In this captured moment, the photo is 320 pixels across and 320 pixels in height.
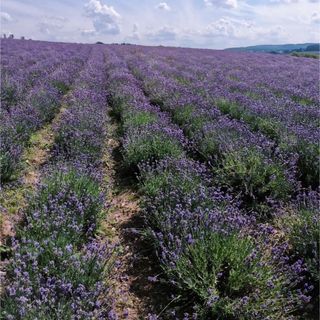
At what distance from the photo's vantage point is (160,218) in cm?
353

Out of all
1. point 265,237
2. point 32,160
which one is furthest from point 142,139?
point 265,237

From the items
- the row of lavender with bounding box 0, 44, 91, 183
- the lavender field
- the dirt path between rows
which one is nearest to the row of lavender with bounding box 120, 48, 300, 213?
the lavender field

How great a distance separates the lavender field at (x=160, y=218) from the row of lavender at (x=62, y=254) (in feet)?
0.04

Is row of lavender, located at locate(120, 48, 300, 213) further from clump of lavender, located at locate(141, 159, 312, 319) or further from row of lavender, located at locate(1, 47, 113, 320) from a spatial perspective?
row of lavender, located at locate(1, 47, 113, 320)

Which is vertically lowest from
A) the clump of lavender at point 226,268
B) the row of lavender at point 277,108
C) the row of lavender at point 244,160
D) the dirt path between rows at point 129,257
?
the dirt path between rows at point 129,257

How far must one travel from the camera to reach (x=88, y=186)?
13.2 feet

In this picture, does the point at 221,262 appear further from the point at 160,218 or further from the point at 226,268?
the point at 160,218

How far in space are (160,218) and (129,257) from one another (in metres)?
0.43

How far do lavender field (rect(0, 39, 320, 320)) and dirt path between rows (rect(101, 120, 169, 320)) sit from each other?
0.04 feet

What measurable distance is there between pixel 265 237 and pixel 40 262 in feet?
5.65

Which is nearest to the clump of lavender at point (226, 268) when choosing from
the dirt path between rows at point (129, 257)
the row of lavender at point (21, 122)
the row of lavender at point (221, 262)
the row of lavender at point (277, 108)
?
the row of lavender at point (221, 262)

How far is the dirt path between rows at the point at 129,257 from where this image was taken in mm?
2957

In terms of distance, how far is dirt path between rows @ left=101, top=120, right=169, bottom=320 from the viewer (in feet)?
9.70

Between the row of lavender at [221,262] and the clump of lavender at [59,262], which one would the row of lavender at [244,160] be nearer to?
the row of lavender at [221,262]
